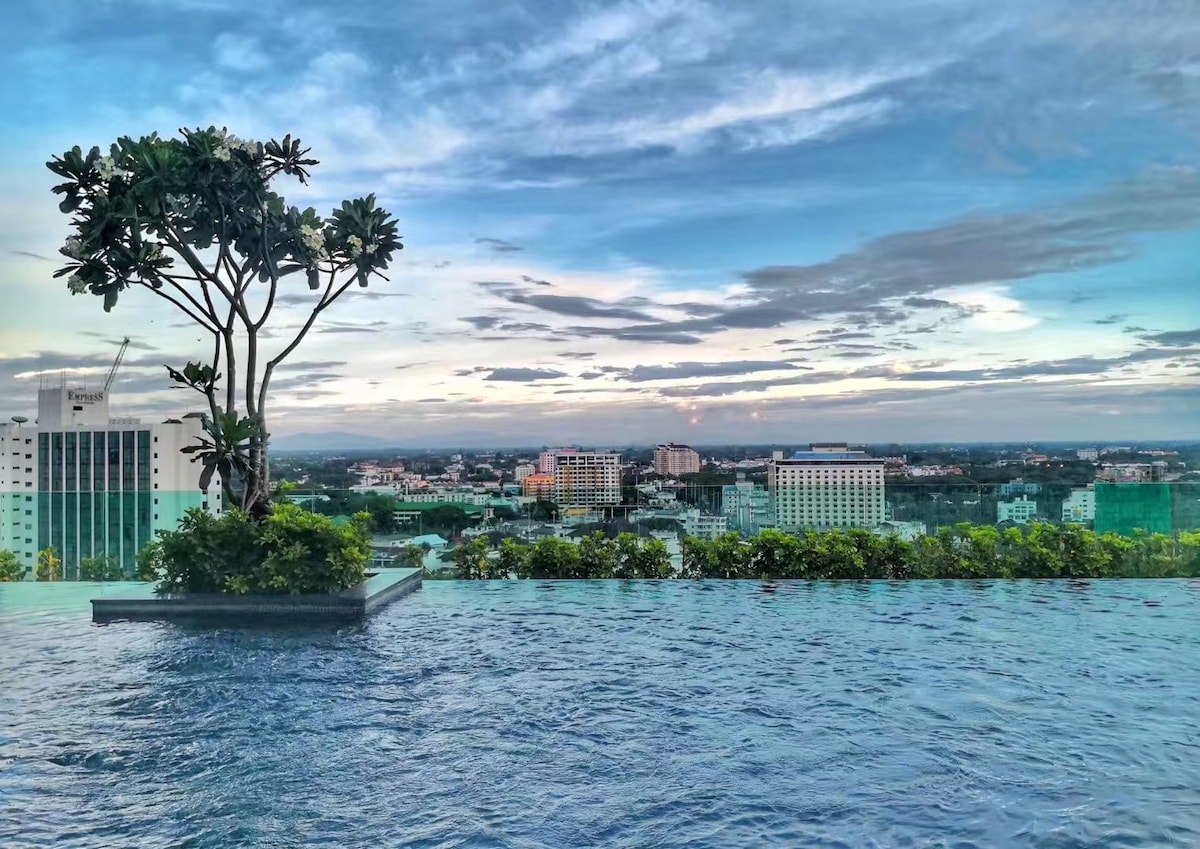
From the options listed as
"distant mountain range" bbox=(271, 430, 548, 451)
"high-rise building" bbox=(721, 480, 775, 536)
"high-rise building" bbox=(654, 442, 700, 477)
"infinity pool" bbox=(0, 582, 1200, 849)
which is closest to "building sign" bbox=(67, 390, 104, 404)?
"distant mountain range" bbox=(271, 430, 548, 451)

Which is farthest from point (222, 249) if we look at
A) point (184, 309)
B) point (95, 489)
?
point (95, 489)

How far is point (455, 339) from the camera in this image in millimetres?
13242

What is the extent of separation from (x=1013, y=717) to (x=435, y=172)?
32.3 feet

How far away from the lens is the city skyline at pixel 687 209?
9.34 m

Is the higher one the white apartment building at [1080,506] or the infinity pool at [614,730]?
the white apartment building at [1080,506]

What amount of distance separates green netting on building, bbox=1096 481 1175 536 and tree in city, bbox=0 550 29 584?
1216 cm

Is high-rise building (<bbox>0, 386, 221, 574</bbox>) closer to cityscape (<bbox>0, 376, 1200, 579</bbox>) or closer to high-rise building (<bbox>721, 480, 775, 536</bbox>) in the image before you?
cityscape (<bbox>0, 376, 1200, 579</bbox>)

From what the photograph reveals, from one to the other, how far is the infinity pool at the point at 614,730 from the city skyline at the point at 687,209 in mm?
3267

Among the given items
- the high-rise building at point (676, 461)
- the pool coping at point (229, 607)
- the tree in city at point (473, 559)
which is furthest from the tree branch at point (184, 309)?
the high-rise building at point (676, 461)

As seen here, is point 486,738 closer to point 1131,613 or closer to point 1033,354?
point 1131,613

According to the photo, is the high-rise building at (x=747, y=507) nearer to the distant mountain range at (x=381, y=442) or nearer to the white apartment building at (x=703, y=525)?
the white apartment building at (x=703, y=525)

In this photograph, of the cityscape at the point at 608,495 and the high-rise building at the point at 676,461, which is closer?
the cityscape at the point at 608,495

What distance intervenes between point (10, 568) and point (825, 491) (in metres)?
9.40

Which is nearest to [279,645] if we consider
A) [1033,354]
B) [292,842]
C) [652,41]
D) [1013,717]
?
[292,842]
